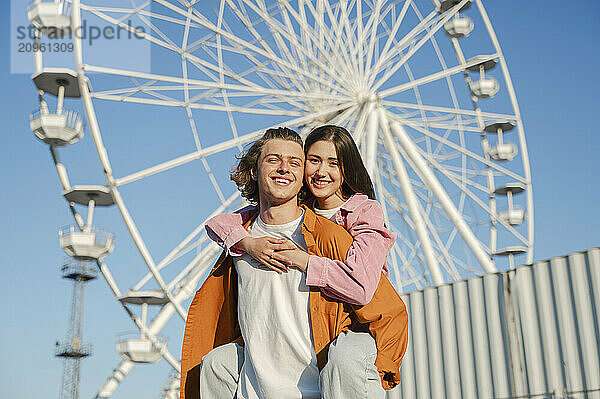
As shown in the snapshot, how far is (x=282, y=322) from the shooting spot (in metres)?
2.60

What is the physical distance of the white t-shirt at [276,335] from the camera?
2535mm

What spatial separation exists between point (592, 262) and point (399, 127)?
32.9ft

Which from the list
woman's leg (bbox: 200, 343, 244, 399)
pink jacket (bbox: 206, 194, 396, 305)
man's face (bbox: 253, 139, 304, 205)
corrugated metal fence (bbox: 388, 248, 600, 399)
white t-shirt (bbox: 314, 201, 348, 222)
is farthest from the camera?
corrugated metal fence (bbox: 388, 248, 600, 399)

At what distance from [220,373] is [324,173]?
0.84 meters

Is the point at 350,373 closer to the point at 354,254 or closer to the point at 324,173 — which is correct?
the point at 354,254

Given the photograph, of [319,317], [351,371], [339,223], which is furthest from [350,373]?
[339,223]

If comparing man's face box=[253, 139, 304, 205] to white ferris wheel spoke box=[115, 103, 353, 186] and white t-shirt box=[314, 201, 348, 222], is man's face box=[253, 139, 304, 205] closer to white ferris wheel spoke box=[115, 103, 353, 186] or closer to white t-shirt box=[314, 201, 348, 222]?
white t-shirt box=[314, 201, 348, 222]

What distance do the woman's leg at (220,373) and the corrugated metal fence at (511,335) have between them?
588 cm

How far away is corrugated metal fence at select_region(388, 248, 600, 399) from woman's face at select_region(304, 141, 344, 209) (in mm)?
5580

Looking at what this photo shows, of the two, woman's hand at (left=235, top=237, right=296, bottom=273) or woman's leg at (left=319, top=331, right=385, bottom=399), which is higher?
woman's hand at (left=235, top=237, right=296, bottom=273)

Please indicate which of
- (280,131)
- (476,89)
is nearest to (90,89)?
(476,89)

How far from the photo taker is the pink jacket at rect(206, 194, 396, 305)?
249 centimetres

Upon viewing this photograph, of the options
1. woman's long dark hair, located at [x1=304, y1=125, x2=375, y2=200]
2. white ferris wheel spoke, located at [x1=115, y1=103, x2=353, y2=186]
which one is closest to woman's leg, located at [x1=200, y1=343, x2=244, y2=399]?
woman's long dark hair, located at [x1=304, y1=125, x2=375, y2=200]

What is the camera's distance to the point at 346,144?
2.95 m
